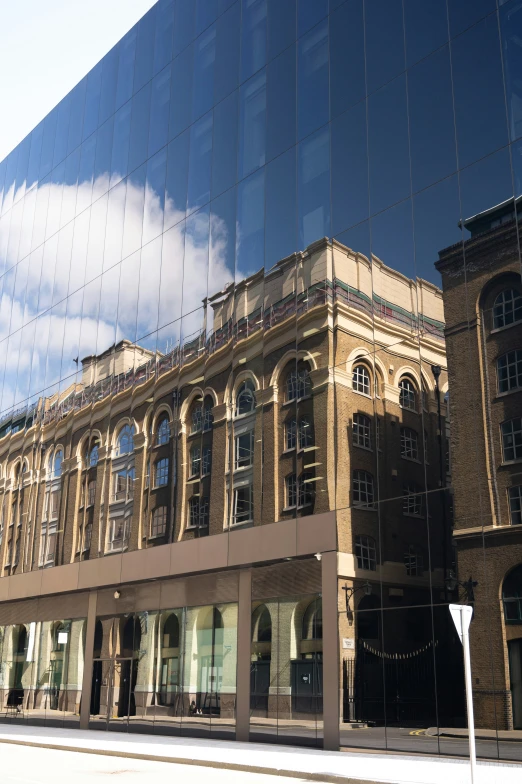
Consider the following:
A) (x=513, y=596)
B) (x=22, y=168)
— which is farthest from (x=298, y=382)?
(x=22, y=168)

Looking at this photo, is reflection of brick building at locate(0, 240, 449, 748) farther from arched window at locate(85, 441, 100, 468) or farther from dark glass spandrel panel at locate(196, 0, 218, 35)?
dark glass spandrel panel at locate(196, 0, 218, 35)

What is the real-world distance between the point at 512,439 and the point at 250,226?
12.5 m

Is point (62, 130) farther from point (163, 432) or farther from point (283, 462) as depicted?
point (283, 462)

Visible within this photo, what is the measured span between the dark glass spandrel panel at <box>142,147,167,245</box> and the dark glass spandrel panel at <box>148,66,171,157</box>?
0.54 metres

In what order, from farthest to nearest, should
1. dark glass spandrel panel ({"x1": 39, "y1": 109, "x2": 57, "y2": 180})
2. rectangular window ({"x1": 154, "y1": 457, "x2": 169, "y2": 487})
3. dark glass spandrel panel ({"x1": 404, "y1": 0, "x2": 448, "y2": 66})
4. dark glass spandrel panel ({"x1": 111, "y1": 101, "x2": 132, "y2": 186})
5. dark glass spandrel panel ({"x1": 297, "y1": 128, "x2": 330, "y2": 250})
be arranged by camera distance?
dark glass spandrel panel ({"x1": 39, "y1": 109, "x2": 57, "y2": 180}) → dark glass spandrel panel ({"x1": 111, "y1": 101, "x2": 132, "y2": 186}) → rectangular window ({"x1": 154, "y1": 457, "x2": 169, "y2": 487}) → dark glass spandrel panel ({"x1": 297, "y1": 128, "x2": 330, "y2": 250}) → dark glass spandrel panel ({"x1": 404, "y1": 0, "x2": 448, "y2": 66})

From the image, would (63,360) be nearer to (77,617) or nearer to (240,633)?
(77,617)

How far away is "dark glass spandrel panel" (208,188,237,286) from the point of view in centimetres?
2780

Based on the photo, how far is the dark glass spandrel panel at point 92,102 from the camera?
38894 millimetres

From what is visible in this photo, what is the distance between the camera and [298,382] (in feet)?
79.2

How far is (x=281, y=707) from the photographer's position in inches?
885

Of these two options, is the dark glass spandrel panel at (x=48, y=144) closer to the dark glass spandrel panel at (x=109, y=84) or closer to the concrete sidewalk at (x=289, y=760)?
the dark glass spandrel panel at (x=109, y=84)

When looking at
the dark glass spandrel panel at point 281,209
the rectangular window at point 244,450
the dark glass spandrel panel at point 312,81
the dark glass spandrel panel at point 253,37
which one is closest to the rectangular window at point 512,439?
the rectangular window at point 244,450

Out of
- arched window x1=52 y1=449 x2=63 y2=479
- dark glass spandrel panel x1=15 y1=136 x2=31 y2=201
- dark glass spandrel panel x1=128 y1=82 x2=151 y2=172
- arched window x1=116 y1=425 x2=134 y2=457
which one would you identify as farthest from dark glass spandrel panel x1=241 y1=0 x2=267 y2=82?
dark glass spandrel panel x1=15 y1=136 x2=31 y2=201

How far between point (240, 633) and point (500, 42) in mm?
17132
